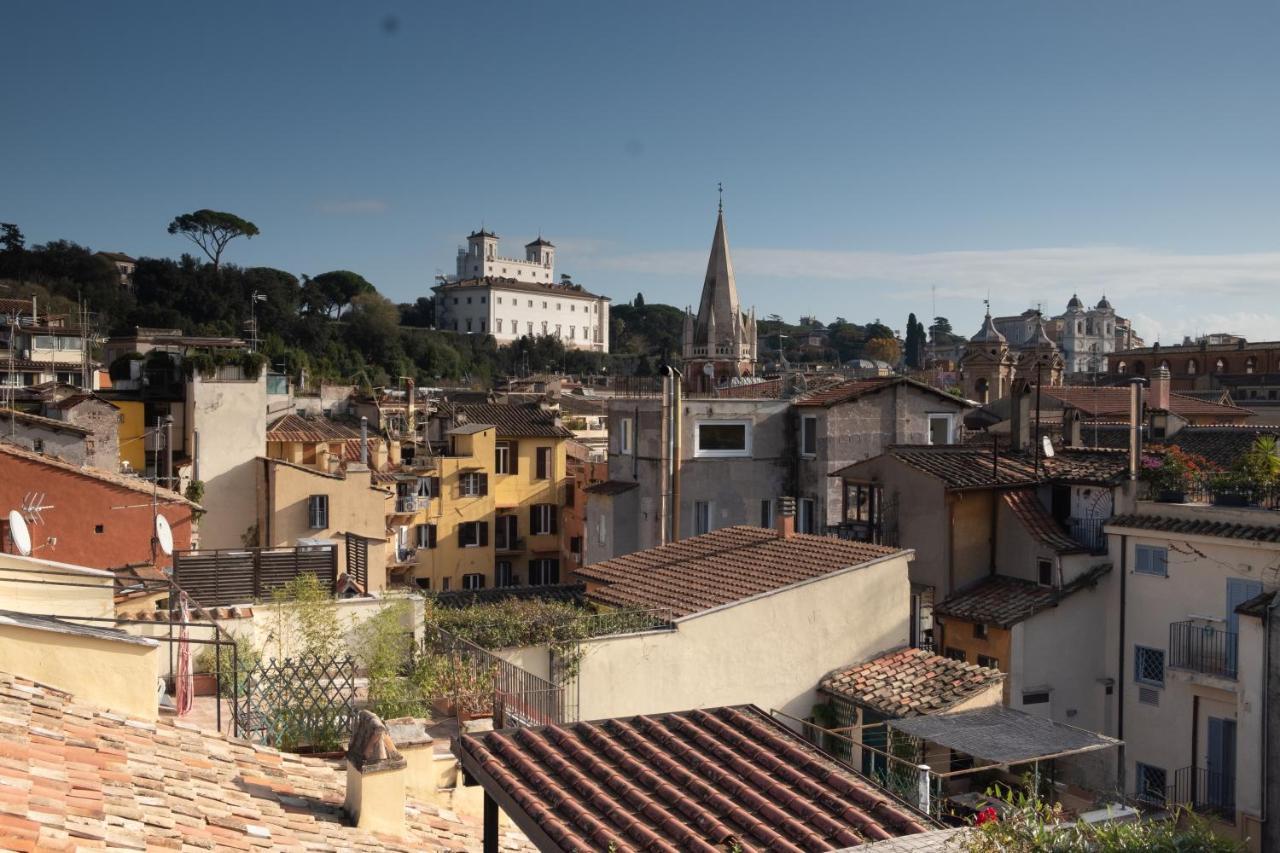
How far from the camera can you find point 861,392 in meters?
27.6

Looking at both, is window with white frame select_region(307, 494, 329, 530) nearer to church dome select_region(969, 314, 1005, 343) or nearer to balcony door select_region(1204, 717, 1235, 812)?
balcony door select_region(1204, 717, 1235, 812)

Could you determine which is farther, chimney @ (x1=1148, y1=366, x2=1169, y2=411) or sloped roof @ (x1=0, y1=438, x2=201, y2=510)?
chimney @ (x1=1148, y1=366, x2=1169, y2=411)

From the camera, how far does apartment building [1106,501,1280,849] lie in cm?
1491

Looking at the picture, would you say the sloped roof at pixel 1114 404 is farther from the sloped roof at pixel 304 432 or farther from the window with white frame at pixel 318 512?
the window with white frame at pixel 318 512

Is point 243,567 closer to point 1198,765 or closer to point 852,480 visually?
point 852,480

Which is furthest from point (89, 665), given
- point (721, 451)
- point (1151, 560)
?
point (721, 451)

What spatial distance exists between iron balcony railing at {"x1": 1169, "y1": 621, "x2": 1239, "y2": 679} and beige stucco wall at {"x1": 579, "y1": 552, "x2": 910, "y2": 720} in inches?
160

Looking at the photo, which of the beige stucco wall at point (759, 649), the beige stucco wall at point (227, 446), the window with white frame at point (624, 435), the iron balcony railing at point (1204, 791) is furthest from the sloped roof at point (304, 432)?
the iron balcony railing at point (1204, 791)

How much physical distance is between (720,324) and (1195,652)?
56.5m

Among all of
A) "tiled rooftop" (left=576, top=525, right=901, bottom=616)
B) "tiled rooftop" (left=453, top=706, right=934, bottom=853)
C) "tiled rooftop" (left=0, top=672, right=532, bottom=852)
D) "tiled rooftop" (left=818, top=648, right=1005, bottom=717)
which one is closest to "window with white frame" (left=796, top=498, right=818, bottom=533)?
"tiled rooftop" (left=576, top=525, right=901, bottom=616)

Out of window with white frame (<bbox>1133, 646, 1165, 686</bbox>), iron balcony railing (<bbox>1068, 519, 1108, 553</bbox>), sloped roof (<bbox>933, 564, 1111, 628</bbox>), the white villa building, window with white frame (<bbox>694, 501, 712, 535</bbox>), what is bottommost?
window with white frame (<bbox>1133, 646, 1165, 686</bbox>)

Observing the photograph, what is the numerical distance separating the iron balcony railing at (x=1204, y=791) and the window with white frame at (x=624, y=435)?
608 inches

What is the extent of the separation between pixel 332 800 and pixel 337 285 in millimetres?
108743

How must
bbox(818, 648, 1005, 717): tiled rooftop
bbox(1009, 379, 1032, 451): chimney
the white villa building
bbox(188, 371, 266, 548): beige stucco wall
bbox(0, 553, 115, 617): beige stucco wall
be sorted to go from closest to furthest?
bbox(0, 553, 115, 617): beige stucco wall
bbox(818, 648, 1005, 717): tiled rooftop
bbox(1009, 379, 1032, 451): chimney
bbox(188, 371, 266, 548): beige stucco wall
the white villa building
